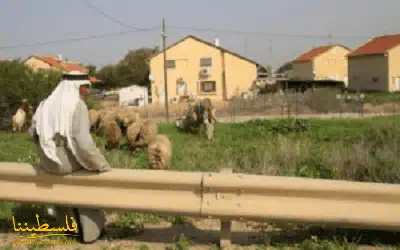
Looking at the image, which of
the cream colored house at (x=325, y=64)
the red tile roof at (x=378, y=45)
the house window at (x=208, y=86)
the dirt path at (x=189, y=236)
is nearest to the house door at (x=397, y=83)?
the red tile roof at (x=378, y=45)

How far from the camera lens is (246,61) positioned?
164 feet

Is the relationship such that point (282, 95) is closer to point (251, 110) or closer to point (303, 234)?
point (251, 110)

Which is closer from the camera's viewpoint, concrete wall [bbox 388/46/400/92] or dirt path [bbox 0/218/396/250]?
dirt path [bbox 0/218/396/250]

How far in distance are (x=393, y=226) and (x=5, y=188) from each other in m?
3.61

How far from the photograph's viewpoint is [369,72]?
178 ft

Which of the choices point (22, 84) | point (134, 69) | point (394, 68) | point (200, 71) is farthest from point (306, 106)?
point (134, 69)

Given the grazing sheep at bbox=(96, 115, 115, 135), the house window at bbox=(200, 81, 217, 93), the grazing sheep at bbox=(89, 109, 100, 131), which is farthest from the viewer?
the house window at bbox=(200, 81, 217, 93)

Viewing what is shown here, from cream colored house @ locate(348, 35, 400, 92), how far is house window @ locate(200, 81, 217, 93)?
666 inches

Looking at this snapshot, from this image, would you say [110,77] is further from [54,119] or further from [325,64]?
[54,119]

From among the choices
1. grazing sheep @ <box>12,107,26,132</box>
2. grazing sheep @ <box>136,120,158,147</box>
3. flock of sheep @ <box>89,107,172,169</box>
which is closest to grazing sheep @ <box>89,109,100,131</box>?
flock of sheep @ <box>89,107,172,169</box>

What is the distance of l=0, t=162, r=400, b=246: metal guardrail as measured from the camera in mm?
4141

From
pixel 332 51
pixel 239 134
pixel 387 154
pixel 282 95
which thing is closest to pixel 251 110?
pixel 282 95

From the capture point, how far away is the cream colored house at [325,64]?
64.2m

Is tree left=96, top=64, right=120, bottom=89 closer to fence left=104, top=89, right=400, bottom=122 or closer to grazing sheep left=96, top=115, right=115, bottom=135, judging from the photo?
fence left=104, top=89, right=400, bottom=122
